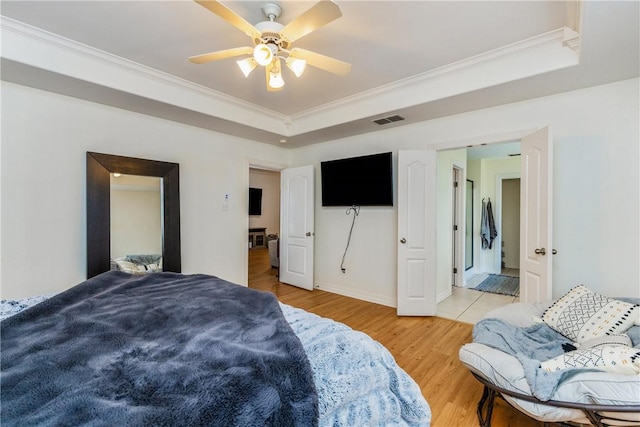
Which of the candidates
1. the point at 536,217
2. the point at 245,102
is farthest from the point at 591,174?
the point at 245,102

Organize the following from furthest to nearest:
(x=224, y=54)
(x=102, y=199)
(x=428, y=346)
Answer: (x=102, y=199) < (x=428, y=346) < (x=224, y=54)

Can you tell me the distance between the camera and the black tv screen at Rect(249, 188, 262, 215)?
8.63 m

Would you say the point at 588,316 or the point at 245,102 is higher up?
the point at 245,102

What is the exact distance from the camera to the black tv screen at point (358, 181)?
148 inches

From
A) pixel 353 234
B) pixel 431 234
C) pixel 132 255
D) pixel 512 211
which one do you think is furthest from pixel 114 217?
pixel 512 211

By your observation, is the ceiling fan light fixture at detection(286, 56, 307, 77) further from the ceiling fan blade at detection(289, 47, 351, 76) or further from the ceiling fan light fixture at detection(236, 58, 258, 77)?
the ceiling fan light fixture at detection(236, 58, 258, 77)

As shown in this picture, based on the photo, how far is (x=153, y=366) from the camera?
966mm

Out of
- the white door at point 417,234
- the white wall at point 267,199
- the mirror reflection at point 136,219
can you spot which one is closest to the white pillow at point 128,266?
the mirror reflection at point 136,219

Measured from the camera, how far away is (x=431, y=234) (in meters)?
3.44

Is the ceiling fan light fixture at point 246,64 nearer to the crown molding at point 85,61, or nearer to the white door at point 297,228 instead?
the crown molding at point 85,61

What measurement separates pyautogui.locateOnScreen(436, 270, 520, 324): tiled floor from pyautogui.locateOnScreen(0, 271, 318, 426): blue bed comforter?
284cm

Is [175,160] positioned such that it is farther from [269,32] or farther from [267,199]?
[267,199]

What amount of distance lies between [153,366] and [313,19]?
71.1 inches

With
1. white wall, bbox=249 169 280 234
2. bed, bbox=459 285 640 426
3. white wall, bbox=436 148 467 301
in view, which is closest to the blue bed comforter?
bed, bbox=459 285 640 426
